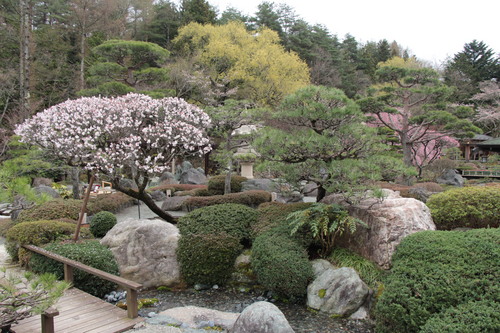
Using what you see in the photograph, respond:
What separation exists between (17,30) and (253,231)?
2340cm

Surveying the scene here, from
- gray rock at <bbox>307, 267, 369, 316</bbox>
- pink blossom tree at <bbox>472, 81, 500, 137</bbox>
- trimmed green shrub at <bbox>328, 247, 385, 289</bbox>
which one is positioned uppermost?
pink blossom tree at <bbox>472, 81, 500, 137</bbox>

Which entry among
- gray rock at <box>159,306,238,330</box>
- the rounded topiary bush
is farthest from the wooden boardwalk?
the rounded topiary bush

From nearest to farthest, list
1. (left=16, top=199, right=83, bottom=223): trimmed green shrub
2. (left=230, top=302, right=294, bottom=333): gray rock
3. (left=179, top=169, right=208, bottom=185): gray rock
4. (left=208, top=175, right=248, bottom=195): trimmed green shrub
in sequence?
1. (left=230, top=302, right=294, bottom=333): gray rock
2. (left=16, top=199, right=83, bottom=223): trimmed green shrub
3. (left=208, top=175, right=248, bottom=195): trimmed green shrub
4. (left=179, top=169, right=208, bottom=185): gray rock

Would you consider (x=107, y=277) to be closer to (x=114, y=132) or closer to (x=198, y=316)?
(x=198, y=316)

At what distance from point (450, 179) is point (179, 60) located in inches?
704

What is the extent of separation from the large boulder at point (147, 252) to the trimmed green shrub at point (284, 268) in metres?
1.74

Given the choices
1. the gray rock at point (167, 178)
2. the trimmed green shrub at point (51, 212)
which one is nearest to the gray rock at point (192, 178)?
the gray rock at point (167, 178)

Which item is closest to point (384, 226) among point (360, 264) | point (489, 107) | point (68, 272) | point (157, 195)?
point (360, 264)

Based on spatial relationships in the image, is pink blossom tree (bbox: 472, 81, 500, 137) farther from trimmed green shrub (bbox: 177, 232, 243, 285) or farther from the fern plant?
trimmed green shrub (bbox: 177, 232, 243, 285)

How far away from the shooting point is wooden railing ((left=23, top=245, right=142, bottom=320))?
4547mm

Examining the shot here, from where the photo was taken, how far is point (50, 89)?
23281 millimetres

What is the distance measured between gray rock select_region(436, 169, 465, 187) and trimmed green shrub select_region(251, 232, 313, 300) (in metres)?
15.8

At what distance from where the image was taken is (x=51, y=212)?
9523mm

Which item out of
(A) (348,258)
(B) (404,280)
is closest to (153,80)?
(A) (348,258)
